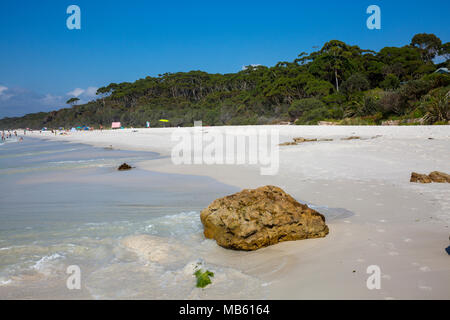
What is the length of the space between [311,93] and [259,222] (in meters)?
38.6

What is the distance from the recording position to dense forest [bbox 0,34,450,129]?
2091 cm

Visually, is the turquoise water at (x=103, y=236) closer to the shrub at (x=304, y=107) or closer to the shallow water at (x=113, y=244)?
the shallow water at (x=113, y=244)

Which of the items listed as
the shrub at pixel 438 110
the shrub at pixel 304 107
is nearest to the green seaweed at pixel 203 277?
the shrub at pixel 438 110

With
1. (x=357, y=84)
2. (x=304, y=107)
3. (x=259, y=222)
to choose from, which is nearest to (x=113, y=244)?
(x=259, y=222)

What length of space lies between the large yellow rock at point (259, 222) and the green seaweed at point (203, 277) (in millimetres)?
720

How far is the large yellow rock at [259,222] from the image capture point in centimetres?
342

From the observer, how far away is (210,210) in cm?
383

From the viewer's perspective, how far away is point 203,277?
2666 millimetres

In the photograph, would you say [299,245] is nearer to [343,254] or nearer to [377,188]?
[343,254]

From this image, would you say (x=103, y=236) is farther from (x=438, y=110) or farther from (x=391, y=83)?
(x=391, y=83)

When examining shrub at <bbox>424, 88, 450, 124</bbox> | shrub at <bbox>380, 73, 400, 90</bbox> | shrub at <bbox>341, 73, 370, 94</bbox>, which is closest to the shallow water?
Answer: shrub at <bbox>424, 88, 450, 124</bbox>

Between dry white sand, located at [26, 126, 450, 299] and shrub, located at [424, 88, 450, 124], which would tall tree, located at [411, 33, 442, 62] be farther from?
dry white sand, located at [26, 126, 450, 299]

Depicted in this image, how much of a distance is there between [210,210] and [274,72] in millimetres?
51340
